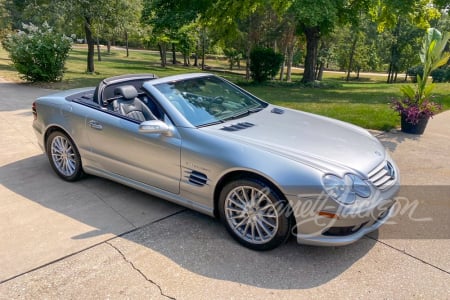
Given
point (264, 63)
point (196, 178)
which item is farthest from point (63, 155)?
point (264, 63)

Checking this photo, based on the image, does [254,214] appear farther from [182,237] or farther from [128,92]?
[128,92]

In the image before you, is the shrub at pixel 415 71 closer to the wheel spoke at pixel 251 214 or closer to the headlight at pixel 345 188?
the headlight at pixel 345 188

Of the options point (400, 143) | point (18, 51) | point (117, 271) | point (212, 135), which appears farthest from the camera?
point (18, 51)

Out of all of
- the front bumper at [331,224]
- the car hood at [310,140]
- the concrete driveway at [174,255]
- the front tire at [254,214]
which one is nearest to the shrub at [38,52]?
the concrete driveway at [174,255]

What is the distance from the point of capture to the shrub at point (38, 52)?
11812 millimetres

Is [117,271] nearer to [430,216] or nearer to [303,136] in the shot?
[303,136]

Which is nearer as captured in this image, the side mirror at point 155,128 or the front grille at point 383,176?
the front grille at point 383,176

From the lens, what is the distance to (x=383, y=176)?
3.11 m

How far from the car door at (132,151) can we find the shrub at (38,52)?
31.4 ft

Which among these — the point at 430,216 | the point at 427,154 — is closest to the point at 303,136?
the point at 430,216

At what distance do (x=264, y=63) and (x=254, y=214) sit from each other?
14807mm

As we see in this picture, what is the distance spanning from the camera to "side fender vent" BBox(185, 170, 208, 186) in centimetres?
324

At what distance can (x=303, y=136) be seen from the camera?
3.37 metres

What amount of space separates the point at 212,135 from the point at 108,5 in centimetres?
1581
